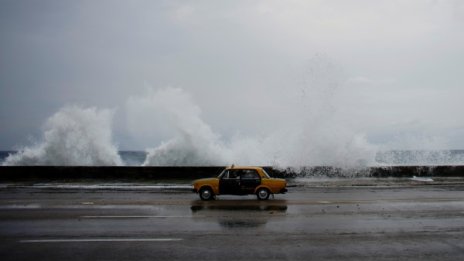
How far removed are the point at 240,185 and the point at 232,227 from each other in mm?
5412

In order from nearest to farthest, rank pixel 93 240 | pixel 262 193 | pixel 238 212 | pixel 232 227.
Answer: pixel 93 240, pixel 232 227, pixel 238 212, pixel 262 193

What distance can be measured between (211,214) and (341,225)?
3.47 metres

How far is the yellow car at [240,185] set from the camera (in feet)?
50.2

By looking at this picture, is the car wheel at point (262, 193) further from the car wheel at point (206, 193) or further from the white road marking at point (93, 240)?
the white road marking at point (93, 240)

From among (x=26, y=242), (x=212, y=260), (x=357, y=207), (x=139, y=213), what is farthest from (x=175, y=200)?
(x=212, y=260)

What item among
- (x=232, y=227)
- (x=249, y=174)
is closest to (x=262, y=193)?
(x=249, y=174)

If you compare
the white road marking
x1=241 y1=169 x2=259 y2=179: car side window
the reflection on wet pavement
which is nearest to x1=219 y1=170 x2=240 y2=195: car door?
x1=241 y1=169 x2=259 y2=179: car side window

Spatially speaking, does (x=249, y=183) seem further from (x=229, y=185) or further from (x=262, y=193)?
(x=229, y=185)

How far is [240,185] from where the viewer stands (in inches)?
604

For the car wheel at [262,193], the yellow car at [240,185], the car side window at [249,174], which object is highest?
the car side window at [249,174]

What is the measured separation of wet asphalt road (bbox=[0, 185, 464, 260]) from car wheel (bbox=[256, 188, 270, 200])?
29 cm

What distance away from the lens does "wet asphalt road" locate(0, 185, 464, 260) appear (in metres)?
7.61

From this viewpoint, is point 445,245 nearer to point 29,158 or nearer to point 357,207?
point 357,207

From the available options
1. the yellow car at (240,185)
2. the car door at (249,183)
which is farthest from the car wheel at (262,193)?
the car door at (249,183)
